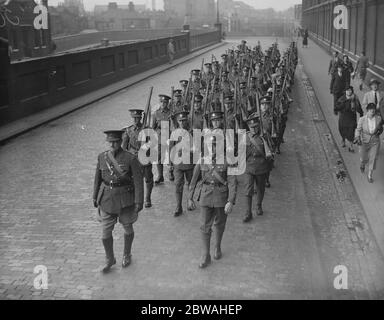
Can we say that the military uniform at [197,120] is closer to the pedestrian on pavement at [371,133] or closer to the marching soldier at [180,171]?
the marching soldier at [180,171]

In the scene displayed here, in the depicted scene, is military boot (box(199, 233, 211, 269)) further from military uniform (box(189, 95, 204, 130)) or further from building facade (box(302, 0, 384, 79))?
building facade (box(302, 0, 384, 79))

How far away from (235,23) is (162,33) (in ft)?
105

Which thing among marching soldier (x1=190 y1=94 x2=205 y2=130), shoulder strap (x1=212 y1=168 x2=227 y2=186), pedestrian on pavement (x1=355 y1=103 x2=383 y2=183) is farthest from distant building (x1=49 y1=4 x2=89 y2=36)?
shoulder strap (x1=212 y1=168 x2=227 y2=186)

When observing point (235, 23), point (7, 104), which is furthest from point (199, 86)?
point (235, 23)

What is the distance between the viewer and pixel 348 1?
28.3 metres

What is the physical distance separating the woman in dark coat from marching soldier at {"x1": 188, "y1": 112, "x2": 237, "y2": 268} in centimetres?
594

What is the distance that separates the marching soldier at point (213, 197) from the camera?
6926mm

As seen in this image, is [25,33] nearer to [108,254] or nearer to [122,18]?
[108,254]

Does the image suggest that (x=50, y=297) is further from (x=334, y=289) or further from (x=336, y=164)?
(x=336, y=164)

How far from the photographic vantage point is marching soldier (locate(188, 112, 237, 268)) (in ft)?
22.7

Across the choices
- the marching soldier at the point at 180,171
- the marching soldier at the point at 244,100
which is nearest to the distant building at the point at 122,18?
the marching soldier at the point at 244,100

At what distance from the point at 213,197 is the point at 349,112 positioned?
6.41 metres

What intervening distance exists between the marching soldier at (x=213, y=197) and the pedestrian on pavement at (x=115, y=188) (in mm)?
808

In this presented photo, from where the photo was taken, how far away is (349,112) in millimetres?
12258
